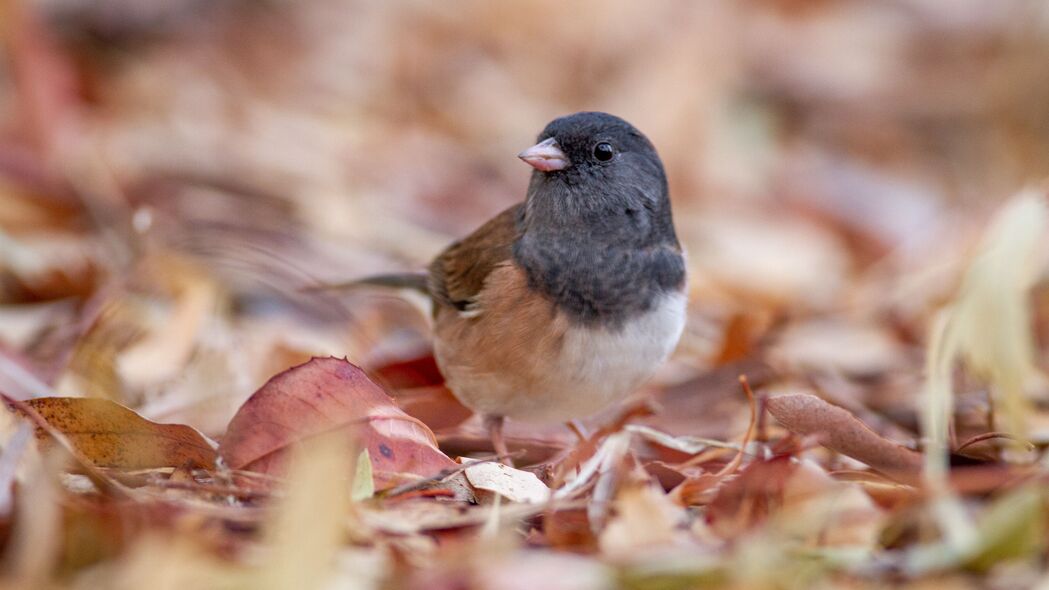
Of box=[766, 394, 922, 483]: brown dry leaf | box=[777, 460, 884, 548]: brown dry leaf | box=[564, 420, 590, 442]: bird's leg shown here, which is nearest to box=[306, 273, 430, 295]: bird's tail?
box=[564, 420, 590, 442]: bird's leg

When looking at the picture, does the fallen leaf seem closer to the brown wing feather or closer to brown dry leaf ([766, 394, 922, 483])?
brown dry leaf ([766, 394, 922, 483])

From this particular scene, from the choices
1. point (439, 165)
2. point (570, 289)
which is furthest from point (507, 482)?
point (439, 165)

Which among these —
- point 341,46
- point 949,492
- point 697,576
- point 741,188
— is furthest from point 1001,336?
point 341,46

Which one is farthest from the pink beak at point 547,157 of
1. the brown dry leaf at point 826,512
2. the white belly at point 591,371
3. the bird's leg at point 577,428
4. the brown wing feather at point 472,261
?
the brown dry leaf at point 826,512

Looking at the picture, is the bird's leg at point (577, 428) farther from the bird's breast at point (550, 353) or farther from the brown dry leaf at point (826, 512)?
the brown dry leaf at point (826, 512)

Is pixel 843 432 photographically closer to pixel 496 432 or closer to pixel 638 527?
pixel 638 527

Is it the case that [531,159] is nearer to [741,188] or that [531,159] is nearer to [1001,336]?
[1001,336]
